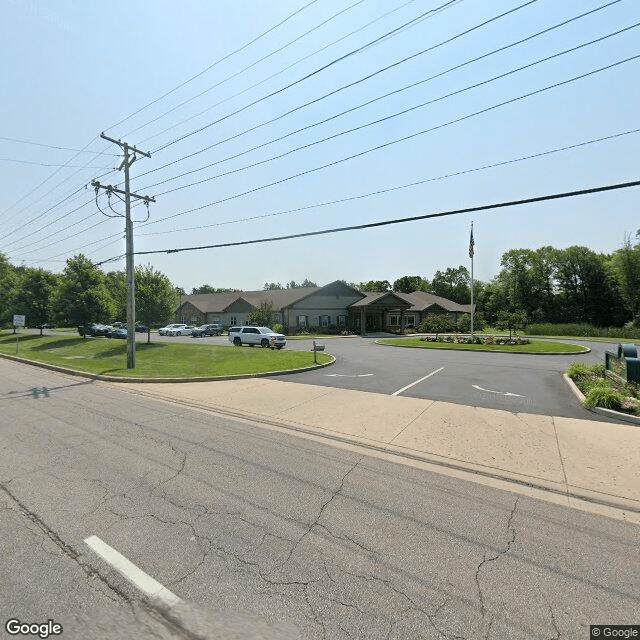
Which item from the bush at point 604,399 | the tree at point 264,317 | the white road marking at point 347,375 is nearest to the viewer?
the bush at point 604,399

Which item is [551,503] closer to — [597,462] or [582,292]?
[597,462]

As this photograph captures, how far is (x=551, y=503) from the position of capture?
4.85 metres

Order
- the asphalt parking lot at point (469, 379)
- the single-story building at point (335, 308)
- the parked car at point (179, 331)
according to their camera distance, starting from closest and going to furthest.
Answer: the asphalt parking lot at point (469, 379)
the parked car at point (179, 331)
the single-story building at point (335, 308)

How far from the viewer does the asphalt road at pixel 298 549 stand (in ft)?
9.45

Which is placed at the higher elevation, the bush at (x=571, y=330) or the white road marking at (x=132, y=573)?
the white road marking at (x=132, y=573)

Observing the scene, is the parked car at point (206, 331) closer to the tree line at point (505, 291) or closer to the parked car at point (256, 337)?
the tree line at point (505, 291)

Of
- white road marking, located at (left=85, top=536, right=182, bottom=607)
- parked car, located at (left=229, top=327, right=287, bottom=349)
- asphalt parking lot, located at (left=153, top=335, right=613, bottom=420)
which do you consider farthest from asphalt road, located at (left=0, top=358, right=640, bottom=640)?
parked car, located at (left=229, top=327, right=287, bottom=349)

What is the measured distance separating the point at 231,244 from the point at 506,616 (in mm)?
14251

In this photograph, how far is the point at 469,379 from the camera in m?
13.9

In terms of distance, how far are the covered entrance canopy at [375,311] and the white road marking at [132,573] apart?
134ft

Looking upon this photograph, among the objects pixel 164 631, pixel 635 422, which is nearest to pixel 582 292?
pixel 635 422

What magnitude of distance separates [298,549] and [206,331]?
1745 inches

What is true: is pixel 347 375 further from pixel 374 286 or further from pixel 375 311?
pixel 374 286

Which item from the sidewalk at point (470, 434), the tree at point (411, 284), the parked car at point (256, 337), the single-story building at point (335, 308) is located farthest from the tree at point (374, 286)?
the sidewalk at point (470, 434)
